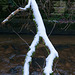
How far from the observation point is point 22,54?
192 inches

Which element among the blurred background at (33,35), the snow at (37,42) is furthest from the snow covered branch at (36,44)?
the blurred background at (33,35)

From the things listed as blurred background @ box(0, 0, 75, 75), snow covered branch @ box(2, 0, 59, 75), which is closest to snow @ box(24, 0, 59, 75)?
snow covered branch @ box(2, 0, 59, 75)

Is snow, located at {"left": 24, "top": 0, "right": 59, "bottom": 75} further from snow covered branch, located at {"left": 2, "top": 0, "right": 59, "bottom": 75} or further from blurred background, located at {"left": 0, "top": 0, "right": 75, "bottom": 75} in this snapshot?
blurred background, located at {"left": 0, "top": 0, "right": 75, "bottom": 75}

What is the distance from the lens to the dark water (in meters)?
3.96

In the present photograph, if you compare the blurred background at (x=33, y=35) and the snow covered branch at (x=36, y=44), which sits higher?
the snow covered branch at (x=36, y=44)

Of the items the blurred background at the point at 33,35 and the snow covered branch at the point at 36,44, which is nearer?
the snow covered branch at the point at 36,44

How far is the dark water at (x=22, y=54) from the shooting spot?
3961 millimetres

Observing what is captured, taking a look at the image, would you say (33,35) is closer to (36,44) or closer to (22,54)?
(22,54)

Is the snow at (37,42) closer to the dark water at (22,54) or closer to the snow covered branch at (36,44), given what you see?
the snow covered branch at (36,44)

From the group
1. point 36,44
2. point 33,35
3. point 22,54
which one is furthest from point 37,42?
point 33,35

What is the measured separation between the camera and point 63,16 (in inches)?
283

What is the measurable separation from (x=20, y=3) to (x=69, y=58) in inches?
157

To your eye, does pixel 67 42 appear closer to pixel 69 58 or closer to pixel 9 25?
pixel 69 58

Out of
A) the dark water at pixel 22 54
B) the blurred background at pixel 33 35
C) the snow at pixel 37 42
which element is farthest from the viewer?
the blurred background at pixel 33 35
